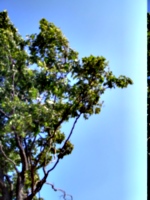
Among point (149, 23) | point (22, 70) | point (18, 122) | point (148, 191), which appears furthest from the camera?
point (149, 23)

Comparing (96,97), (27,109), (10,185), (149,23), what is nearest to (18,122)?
(27,109)

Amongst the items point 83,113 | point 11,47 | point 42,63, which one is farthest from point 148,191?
point 11,47

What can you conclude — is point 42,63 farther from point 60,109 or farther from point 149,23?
point 149,23

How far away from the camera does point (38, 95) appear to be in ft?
25.8

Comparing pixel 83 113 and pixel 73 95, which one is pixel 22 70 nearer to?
pixel 73 95

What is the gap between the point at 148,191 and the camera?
8352 mm

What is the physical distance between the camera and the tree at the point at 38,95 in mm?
7504

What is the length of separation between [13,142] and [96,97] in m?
2.62

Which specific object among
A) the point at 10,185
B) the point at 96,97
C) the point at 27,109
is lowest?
the point at 10,185

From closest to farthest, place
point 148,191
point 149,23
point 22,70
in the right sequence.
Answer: point 22,70, point 148,191, point 149,23

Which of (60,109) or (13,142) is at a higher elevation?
(60,109)

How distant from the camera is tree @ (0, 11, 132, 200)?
7504 mm

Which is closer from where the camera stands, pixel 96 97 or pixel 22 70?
pixel 22 70

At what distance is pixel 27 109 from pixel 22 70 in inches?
41.9
